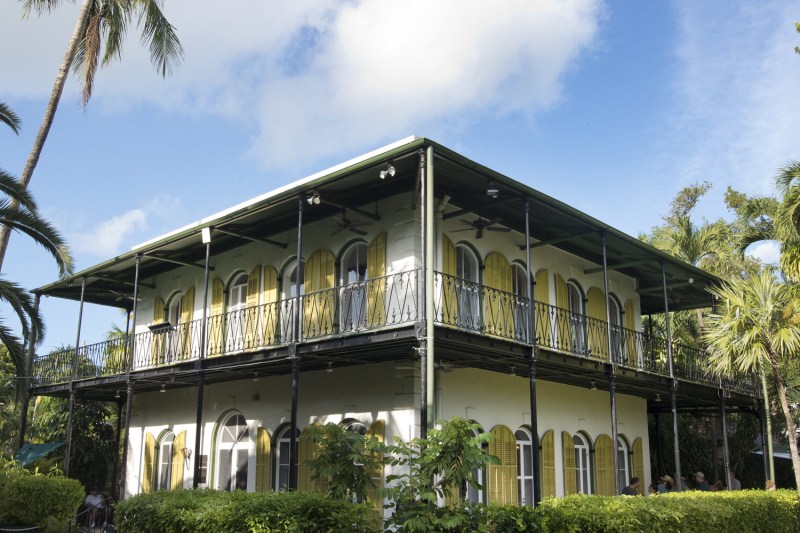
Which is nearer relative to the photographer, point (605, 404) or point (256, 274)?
point (256, 274)

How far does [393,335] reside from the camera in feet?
37.9

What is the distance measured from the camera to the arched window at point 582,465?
16844 millimetres

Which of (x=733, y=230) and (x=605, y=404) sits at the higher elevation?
(x=733, y=230)

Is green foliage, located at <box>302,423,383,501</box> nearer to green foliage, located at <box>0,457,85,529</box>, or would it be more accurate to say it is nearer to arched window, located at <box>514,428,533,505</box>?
arched window, located at <box>514,428,533,505</box>

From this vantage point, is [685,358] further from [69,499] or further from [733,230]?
[69,499]

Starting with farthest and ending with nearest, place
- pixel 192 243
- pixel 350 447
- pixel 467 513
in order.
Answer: pixel 192 243
pixel 350 447
pixel 467 513

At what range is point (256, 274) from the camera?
54.7ft

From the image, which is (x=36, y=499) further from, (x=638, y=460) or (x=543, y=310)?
(x=638, y=460)

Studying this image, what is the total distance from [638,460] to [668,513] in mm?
9287

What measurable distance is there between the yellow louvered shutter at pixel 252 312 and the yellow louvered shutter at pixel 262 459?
1.85 metres

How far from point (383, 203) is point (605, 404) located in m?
7.91

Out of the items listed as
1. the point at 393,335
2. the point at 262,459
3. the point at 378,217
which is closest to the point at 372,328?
the point at 393,335

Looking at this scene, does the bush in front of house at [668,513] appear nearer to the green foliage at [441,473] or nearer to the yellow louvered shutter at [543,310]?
the green foliage at [441,473]

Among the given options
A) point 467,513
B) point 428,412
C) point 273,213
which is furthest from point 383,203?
point 467,513
